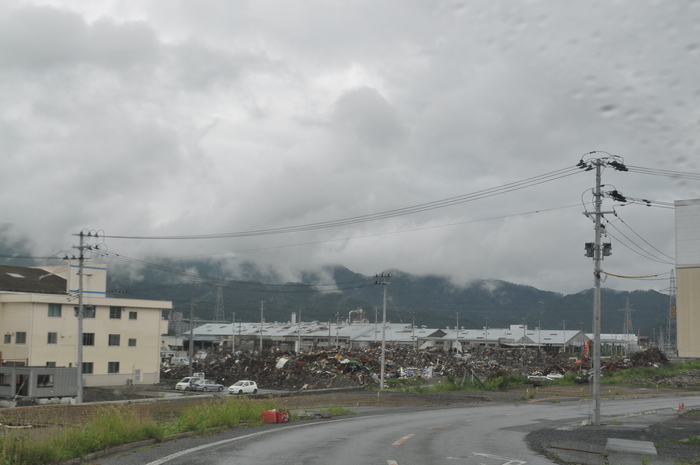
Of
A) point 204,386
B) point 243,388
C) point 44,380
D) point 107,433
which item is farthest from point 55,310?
point 107,433

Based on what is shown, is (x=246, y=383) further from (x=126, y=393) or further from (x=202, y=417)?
(x=202, y=417)

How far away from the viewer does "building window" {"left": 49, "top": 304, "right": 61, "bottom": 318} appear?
209ft

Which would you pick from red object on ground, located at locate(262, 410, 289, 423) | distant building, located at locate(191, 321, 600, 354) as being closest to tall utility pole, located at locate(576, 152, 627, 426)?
red object on ground, located at locate(262, 410, 289, 423)

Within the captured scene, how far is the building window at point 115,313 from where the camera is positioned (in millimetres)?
68938

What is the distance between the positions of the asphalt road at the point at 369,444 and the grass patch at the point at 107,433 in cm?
73

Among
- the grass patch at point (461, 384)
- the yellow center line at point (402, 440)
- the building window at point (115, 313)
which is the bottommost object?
the grass patch at point (461, 384)

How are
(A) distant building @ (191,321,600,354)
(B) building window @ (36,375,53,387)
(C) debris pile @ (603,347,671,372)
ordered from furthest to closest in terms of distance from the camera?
(A) distant building @ (191,321,600,354) → (C) debris pile @ (603,347,671,372) → (B) building window @ (36,375,53,387)

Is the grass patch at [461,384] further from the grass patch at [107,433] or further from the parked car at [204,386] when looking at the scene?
the grass patch at [107,433]

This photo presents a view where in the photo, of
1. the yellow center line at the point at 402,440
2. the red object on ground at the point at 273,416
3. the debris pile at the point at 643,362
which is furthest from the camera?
the debris pile at the point at 643,362

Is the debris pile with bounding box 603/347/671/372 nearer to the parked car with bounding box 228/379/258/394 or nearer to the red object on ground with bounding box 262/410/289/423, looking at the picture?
the parked car with bounding box 228/379/258/394

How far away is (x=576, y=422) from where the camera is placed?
3125 centimetres

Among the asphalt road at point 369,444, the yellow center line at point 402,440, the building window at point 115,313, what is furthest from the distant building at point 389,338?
the yellow center line at point 402,440

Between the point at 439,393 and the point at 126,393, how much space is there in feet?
93.7

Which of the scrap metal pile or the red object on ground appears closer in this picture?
the red object on ground
